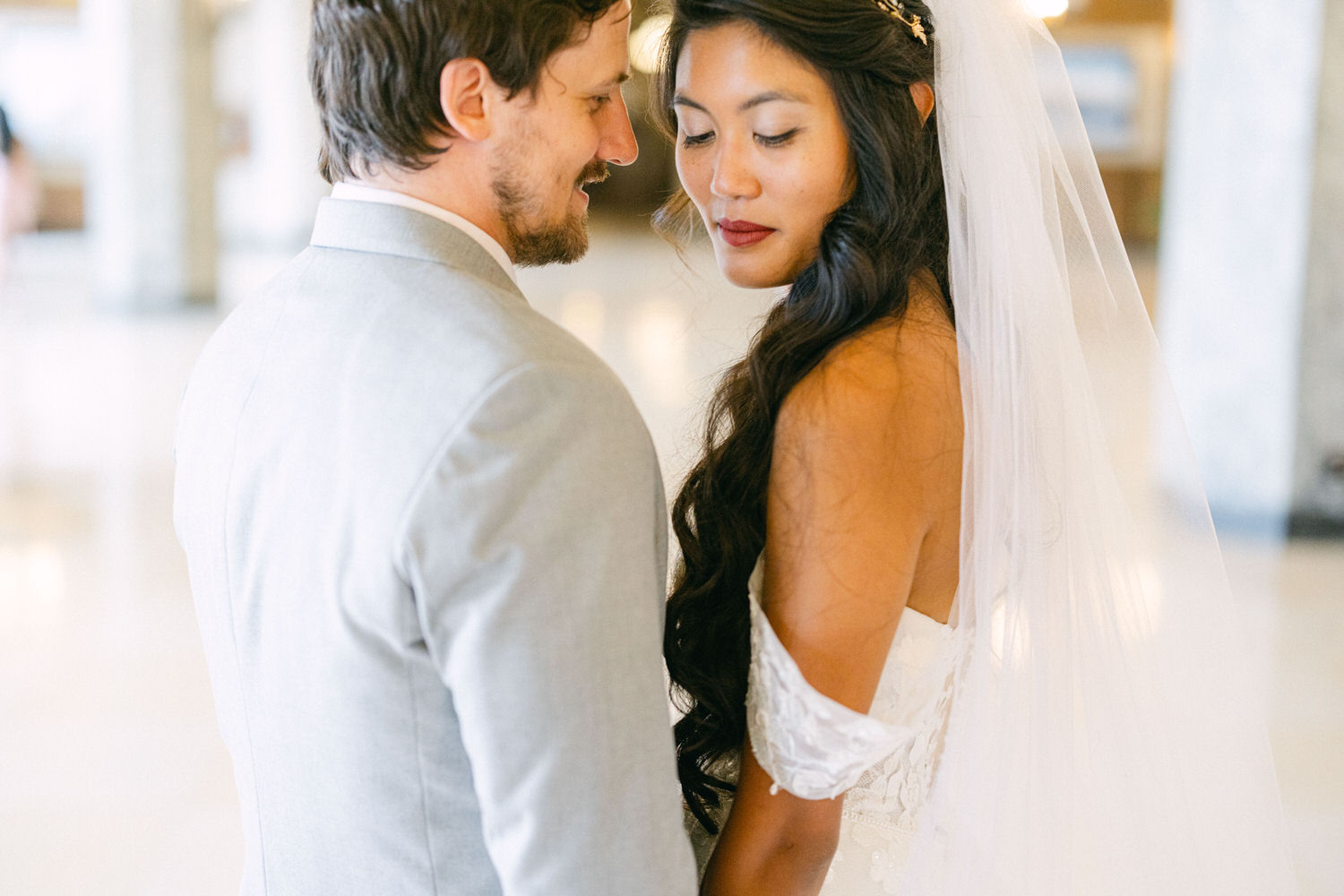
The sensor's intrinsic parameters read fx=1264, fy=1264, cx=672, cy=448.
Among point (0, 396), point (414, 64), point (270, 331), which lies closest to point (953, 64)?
point (414, 64)

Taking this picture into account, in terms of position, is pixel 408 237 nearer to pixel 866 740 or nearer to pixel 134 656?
pixel 866 740

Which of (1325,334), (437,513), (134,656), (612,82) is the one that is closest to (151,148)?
(134,656)

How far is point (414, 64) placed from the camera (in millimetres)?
1139

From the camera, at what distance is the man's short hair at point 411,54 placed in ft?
3.69

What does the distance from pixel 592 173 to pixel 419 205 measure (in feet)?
0.82

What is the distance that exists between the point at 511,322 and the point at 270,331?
0.27 metres

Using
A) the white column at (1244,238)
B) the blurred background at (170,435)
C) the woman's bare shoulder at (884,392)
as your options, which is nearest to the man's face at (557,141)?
the woman's bare shoulder at (884,392)

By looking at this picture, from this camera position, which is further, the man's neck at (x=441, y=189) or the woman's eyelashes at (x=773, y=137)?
the woman's eyelashes at (x=773, y=137)

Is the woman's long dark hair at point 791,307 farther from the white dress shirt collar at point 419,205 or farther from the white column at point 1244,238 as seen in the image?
the white column at point 1244,238

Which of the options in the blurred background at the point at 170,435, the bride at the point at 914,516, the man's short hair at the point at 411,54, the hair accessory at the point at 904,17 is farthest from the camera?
the blurred background at the point at 170,435

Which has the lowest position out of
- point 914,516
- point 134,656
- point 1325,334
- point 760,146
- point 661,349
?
point 134,656

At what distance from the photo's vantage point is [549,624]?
984 millimetres

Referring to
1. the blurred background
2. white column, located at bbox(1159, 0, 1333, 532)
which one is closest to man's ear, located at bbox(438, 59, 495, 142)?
the blurred background

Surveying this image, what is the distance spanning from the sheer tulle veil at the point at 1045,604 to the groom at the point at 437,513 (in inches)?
20.1
